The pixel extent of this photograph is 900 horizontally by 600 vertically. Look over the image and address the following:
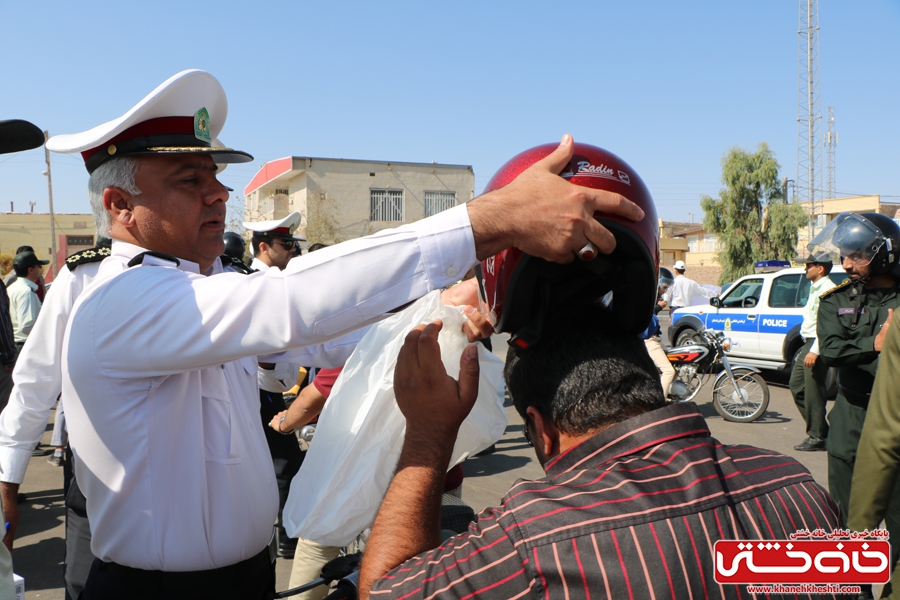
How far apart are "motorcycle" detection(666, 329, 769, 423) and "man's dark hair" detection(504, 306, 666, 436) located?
25.5ft

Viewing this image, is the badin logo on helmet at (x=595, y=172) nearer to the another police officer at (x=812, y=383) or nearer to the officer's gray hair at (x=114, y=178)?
the officer's gray hair at (x=114, y=178)

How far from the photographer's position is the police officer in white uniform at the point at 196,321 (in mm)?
1324

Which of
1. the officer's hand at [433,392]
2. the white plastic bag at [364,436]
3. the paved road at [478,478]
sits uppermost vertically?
the officer's hand at [433,392]

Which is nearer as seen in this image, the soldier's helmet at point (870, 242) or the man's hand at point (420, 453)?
the man's hand at point (420, 453)

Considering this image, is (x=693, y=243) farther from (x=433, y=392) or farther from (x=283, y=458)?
(x=433, y=392)

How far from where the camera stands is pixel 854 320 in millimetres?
4727

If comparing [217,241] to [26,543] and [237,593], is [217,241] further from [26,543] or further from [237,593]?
[26,543]

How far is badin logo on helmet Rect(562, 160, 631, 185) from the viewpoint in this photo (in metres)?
1.48

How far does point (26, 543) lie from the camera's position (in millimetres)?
5121

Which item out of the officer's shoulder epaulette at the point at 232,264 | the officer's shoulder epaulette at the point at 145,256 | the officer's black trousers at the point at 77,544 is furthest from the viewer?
the officer's shoulder epaulette at the point at 232,264

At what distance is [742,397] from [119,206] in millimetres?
8798

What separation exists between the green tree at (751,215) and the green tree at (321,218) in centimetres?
2071

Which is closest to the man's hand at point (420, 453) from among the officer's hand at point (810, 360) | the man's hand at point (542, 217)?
the man's hand at point (542, 217)

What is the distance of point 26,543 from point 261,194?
47938 millimetres
